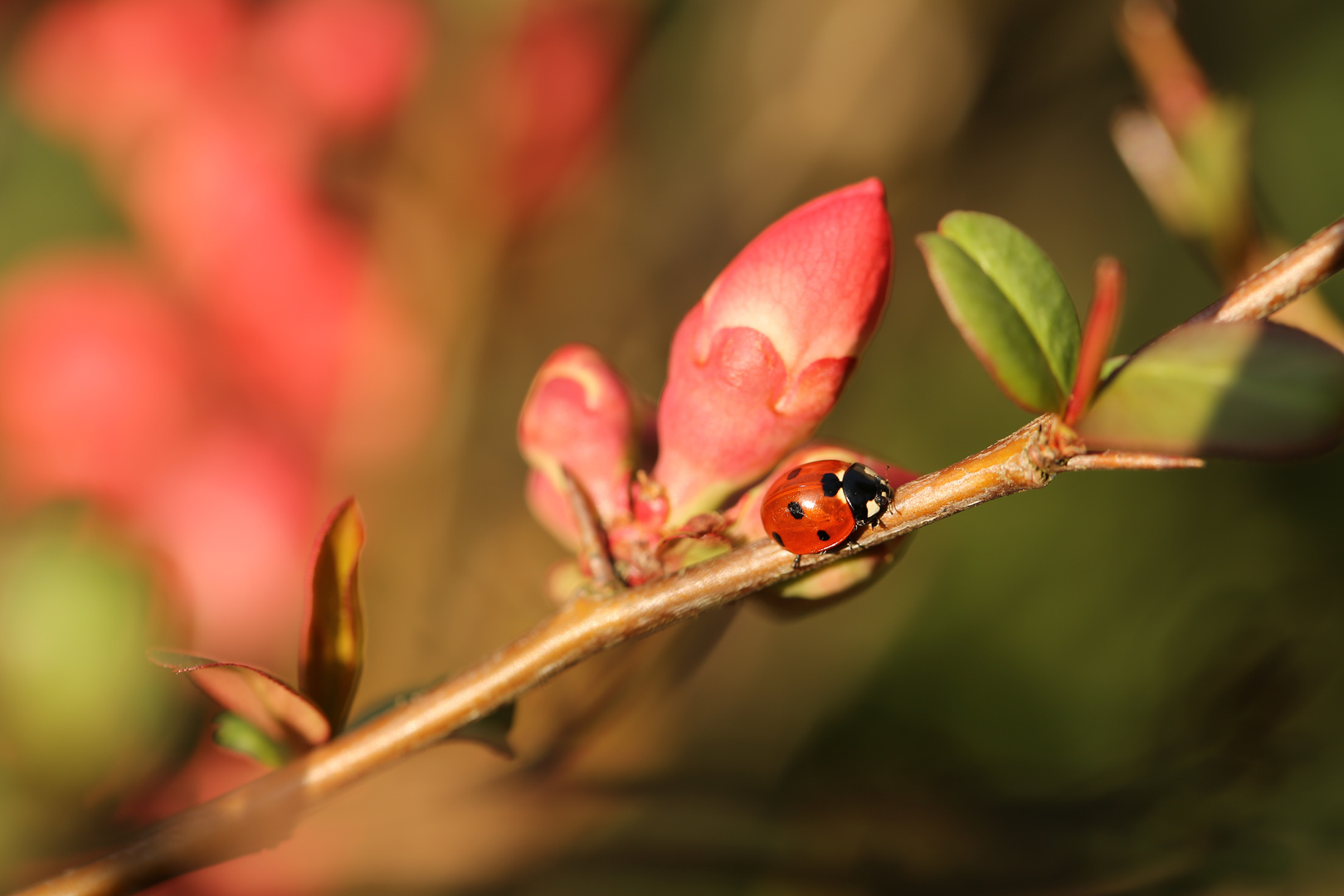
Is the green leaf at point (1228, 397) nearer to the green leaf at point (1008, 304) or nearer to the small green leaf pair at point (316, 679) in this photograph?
the green leaf at point (1008, 304)

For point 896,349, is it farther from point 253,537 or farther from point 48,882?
point 48,882

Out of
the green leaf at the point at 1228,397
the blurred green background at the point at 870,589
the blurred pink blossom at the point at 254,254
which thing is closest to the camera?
the green leaf at the point at 1228,397

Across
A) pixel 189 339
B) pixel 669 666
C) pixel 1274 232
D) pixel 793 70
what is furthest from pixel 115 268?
pixel 1274 232

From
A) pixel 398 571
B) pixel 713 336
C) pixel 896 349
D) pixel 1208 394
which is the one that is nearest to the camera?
pixel 1208 394

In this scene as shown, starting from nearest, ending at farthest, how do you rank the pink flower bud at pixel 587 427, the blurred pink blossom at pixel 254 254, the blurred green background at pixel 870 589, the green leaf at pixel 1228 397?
the green leaf at pixel 1228 397, the pink flower bud at pixel 587 427, the blurred green background at pixel 870 589, the blurred pink blossom at pixel 254 254

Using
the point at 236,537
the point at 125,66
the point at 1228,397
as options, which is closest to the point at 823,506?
the point at 1228,397

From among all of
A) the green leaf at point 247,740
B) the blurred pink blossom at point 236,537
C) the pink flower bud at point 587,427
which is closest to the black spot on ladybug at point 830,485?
the pink flower bud at point 587,427

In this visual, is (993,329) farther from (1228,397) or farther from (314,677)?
(314,677)

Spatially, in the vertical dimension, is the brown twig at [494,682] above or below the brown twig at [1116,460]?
above
